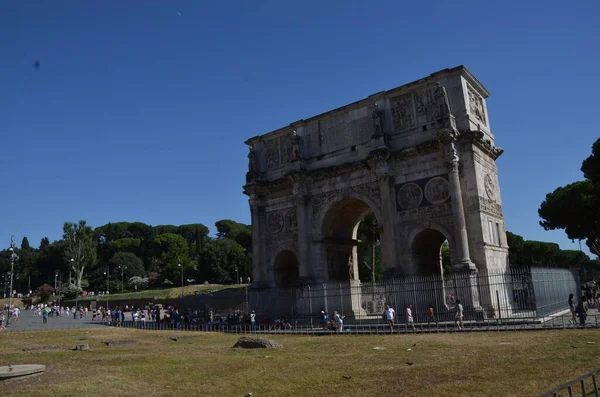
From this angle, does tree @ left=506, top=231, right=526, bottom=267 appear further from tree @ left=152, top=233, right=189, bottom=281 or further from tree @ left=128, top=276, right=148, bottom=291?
tree @ left=128, top=276, right=148, bottom=291

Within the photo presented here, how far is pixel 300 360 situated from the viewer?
12289 millimetres

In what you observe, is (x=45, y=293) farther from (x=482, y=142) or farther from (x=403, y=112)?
(x=482, y=142)

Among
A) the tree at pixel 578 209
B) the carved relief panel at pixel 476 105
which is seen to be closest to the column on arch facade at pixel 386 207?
the carved relief panel at pixel 476 105

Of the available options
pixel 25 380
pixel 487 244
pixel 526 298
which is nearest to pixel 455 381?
pixel 25 380

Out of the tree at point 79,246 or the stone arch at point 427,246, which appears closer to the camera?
the stone arch at point 427,246

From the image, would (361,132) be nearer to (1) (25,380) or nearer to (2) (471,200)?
(2) (471,200)

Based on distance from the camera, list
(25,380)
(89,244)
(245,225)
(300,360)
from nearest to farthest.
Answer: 1. (25,380)
2. (300,360)
3. (89,244)
4. (245,225)

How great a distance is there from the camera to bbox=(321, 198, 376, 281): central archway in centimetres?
Answer: 2911

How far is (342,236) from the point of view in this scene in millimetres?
30781

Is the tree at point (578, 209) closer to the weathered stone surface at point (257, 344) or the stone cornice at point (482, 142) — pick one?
the stone cornice at point (482, 142)

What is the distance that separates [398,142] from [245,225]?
315ft

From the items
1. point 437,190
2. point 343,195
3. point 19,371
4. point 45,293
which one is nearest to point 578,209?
point 437,190

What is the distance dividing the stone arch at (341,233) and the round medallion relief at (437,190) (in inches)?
146

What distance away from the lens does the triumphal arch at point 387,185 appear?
2378 centimetres
